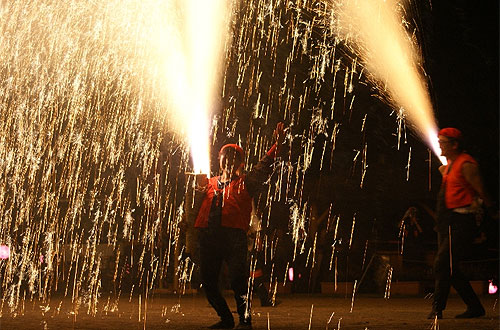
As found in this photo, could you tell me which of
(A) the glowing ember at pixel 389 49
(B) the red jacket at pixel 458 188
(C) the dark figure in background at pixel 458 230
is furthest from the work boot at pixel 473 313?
(A) the glowing ember at pixel 389 49

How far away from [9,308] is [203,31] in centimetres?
448

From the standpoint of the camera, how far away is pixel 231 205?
649 centimetres

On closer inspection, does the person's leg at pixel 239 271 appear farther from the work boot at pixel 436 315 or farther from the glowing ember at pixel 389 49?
the glowing ember at pixel 389 49

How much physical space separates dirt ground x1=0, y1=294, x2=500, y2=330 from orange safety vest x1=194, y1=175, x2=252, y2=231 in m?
0.92

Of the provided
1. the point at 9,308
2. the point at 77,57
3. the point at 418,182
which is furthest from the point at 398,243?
the point at 9,308

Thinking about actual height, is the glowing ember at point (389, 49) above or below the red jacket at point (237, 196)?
above

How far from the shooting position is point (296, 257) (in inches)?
599

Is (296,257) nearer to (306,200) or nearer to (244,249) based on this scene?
(306,200)

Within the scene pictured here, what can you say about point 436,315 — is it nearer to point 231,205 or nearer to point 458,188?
point 458,188

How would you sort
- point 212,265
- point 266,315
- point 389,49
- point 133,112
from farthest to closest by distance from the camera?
point 133,112 → point 389,49 → point 266,315 → point 212,265

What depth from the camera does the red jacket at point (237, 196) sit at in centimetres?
647

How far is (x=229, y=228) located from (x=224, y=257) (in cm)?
23

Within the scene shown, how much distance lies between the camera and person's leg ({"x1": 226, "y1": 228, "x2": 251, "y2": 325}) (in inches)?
251

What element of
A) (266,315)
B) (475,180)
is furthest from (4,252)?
(475,180)
